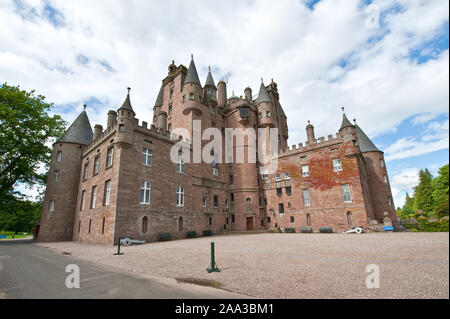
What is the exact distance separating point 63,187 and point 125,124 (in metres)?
16.6

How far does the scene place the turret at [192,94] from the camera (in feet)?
101

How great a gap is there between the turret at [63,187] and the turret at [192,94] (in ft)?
56.4

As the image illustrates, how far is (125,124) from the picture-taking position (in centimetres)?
2155

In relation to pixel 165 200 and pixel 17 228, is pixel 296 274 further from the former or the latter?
pixel 17 228

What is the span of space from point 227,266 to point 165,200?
1649 centimetres

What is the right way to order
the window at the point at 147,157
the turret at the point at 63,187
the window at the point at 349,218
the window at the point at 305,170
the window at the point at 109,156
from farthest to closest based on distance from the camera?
the window at the point at 305,170 < the turret at the point at 63,187 < the window at the point at 349,218 < the window at the point at 147,157 < the window at the point at 109,156

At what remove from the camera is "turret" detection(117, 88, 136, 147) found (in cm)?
2103

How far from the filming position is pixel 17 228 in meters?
55.5

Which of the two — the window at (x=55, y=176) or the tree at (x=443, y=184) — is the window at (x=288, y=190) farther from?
the window at (x=55, y=176)

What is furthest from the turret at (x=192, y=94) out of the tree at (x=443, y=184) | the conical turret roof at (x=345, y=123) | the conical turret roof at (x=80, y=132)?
the tree at (x=443, y=184)

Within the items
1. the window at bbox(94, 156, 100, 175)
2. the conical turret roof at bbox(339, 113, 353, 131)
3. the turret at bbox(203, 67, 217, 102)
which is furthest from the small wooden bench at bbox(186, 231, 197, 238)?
the turret at bbox(203, 67, 217, 102)

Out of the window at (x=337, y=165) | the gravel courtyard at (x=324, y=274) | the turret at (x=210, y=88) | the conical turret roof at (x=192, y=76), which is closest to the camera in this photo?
the gravel courtyard at (x=324, y=274)

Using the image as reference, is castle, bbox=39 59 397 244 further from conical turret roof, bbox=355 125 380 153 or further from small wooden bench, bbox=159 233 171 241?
small wooden bench, bbox=159 233 171 241

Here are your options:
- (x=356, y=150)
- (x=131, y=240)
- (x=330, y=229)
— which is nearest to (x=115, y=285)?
(x=131, y=240)
